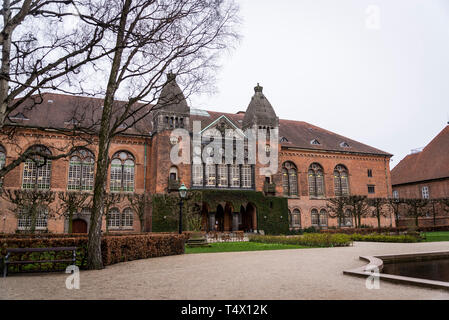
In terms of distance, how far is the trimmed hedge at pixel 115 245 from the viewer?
10.3 m

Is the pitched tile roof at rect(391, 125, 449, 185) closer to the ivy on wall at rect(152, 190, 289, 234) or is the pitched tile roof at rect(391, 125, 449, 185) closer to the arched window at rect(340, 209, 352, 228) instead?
the arched window at rect(340, 209, 352, 228)

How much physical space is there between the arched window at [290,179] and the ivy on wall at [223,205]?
346 cm

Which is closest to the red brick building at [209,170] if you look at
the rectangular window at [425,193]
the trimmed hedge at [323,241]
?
the rectangular window at [425,193]

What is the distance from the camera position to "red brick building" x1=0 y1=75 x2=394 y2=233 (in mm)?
29000

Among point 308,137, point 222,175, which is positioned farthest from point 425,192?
point 222,175

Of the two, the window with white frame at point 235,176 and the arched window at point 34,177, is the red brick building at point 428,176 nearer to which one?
the window with white frame at point 235,176

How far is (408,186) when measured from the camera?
45375 millimetres

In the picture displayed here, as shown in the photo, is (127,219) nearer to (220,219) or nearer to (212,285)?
(220,219)

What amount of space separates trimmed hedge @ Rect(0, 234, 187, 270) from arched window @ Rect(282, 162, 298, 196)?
2294cm

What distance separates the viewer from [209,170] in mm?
32719

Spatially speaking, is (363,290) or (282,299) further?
(363,290)

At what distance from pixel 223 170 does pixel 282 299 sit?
27536 mm
